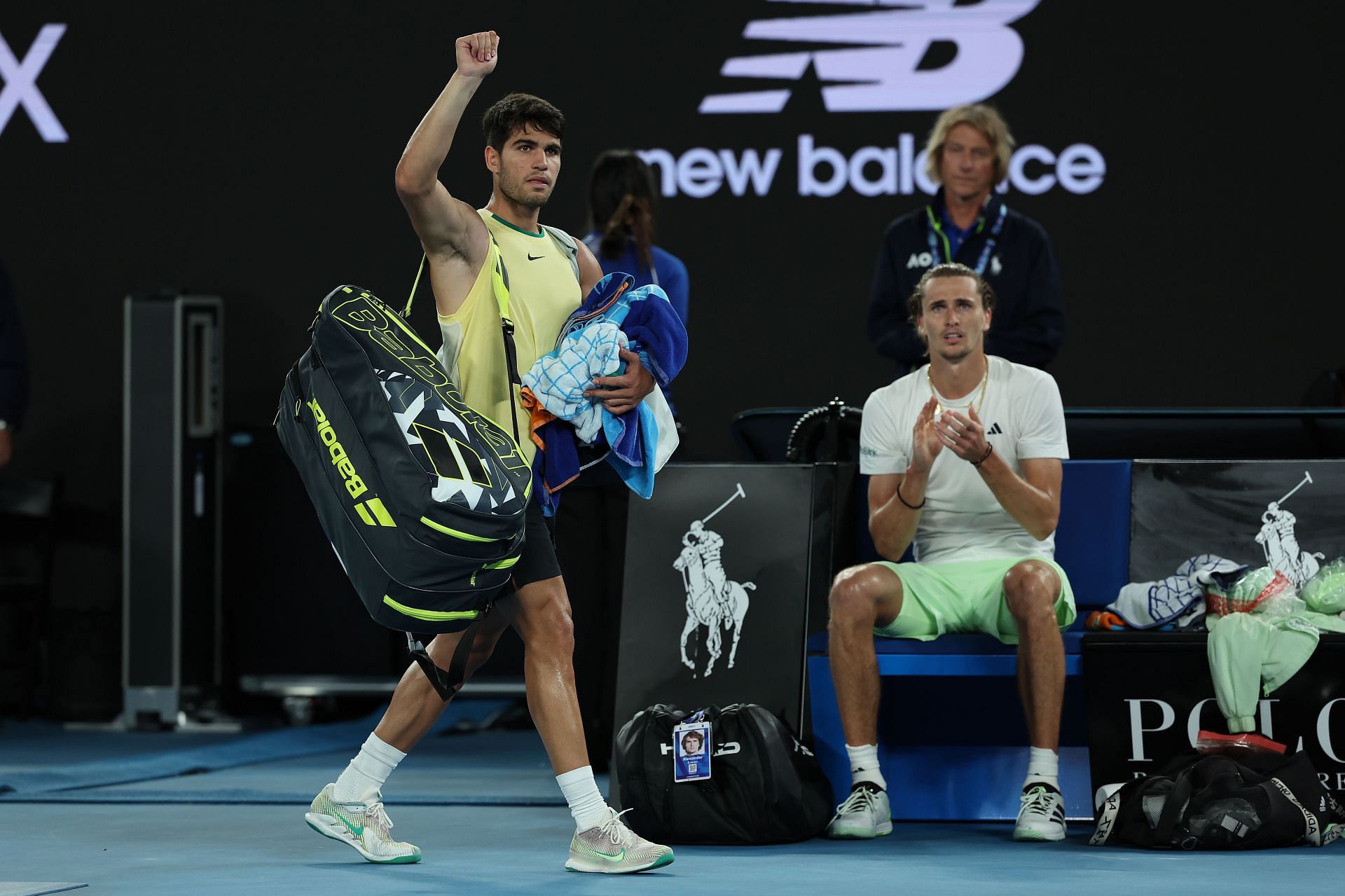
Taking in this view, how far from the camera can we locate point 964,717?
15.5 ft

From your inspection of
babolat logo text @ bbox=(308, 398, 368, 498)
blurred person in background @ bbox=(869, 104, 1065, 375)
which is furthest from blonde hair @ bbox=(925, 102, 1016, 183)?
babolat logo text @ bbox=(308, 398, 368, 498)

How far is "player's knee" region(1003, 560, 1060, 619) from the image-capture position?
4234 millimetres

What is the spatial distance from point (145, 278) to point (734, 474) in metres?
3.95

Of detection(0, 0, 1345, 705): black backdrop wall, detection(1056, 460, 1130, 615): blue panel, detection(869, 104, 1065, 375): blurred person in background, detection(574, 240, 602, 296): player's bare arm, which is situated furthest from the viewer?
detection(0, 0, 1345, 705): black backdrop wall

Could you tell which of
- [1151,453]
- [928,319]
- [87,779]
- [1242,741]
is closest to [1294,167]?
[1151,453]

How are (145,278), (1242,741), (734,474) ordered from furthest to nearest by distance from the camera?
1. (145,278)
2. (734,474)
3. (1242,741)

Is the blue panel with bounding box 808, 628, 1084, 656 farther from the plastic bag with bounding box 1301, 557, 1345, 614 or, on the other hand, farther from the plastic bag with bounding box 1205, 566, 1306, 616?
the plastic bag with bounding box 1301, 557, 1345, 614

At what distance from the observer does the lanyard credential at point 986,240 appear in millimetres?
5453

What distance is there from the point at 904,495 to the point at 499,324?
3.92 feet

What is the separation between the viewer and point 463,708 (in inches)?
302

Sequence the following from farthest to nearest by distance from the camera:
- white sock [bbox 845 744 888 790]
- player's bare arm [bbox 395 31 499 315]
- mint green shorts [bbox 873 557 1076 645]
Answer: mint green shorts [bbox 873 557 1076 645]
white sock [bbox 845 744 888 790]
player's bare arm [bbox 395 31 499 315]

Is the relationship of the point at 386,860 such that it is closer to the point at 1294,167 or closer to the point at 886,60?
the point at 886,60

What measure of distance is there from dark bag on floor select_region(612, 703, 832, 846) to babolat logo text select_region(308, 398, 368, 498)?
1090 mm

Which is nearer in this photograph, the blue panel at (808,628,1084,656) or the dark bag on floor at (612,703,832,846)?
the dark bag on floor at (612,703,832,846)
